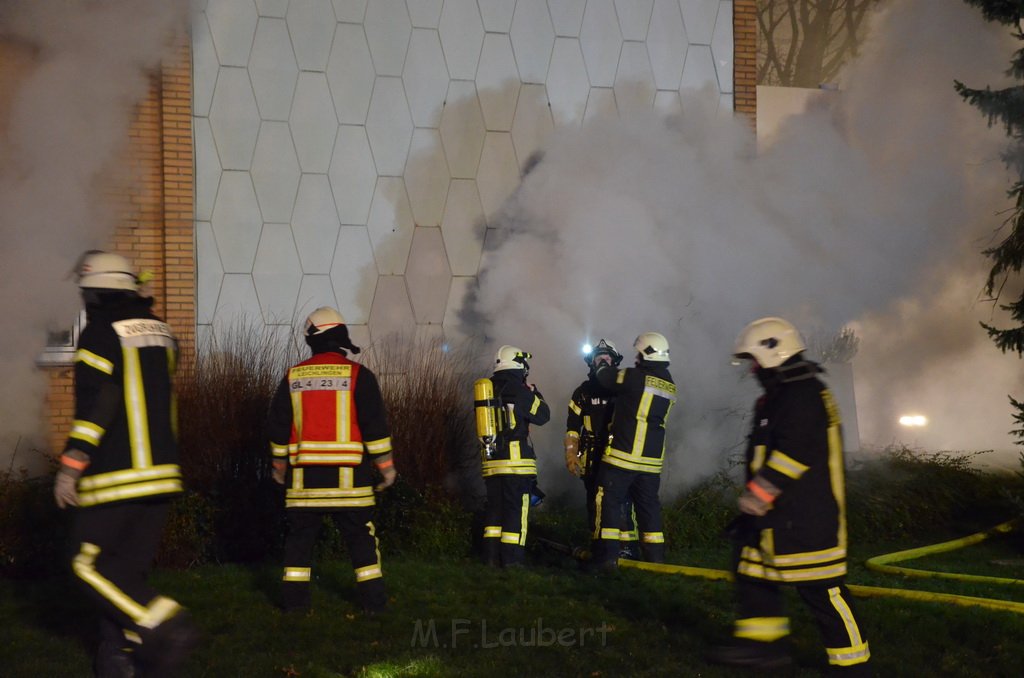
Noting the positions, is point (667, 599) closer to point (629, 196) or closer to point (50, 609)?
point (50, 609)

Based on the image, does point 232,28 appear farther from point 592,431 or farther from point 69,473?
point 69,473

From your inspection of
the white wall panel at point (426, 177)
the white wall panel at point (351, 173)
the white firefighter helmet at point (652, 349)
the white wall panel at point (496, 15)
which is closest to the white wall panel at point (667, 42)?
the white wall panel at point (496, 15)

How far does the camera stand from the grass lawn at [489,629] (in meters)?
4.83

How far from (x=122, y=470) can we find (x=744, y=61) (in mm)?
9372

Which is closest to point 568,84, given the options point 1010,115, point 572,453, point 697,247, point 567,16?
point 567,16

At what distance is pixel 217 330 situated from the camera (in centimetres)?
1027

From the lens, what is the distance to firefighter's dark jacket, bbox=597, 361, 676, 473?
23.9ft

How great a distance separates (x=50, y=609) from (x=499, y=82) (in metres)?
7.24

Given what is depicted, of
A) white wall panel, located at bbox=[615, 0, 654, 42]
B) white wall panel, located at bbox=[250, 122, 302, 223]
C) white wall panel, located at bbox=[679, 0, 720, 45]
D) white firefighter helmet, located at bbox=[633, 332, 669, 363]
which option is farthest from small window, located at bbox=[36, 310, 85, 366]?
white wall panel, located at bbox=[679, 0, 720, 45]

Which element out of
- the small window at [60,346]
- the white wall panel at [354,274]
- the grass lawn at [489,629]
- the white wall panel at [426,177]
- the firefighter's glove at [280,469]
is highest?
the white wall panel at [426,177]

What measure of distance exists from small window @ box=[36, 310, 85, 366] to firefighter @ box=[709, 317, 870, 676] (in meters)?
7.42

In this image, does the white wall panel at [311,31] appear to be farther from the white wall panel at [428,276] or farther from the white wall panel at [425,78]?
the white wall panel at [428,276]

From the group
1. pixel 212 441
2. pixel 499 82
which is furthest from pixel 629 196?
pixel 212 441

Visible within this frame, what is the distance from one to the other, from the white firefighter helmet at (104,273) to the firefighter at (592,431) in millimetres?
4262
